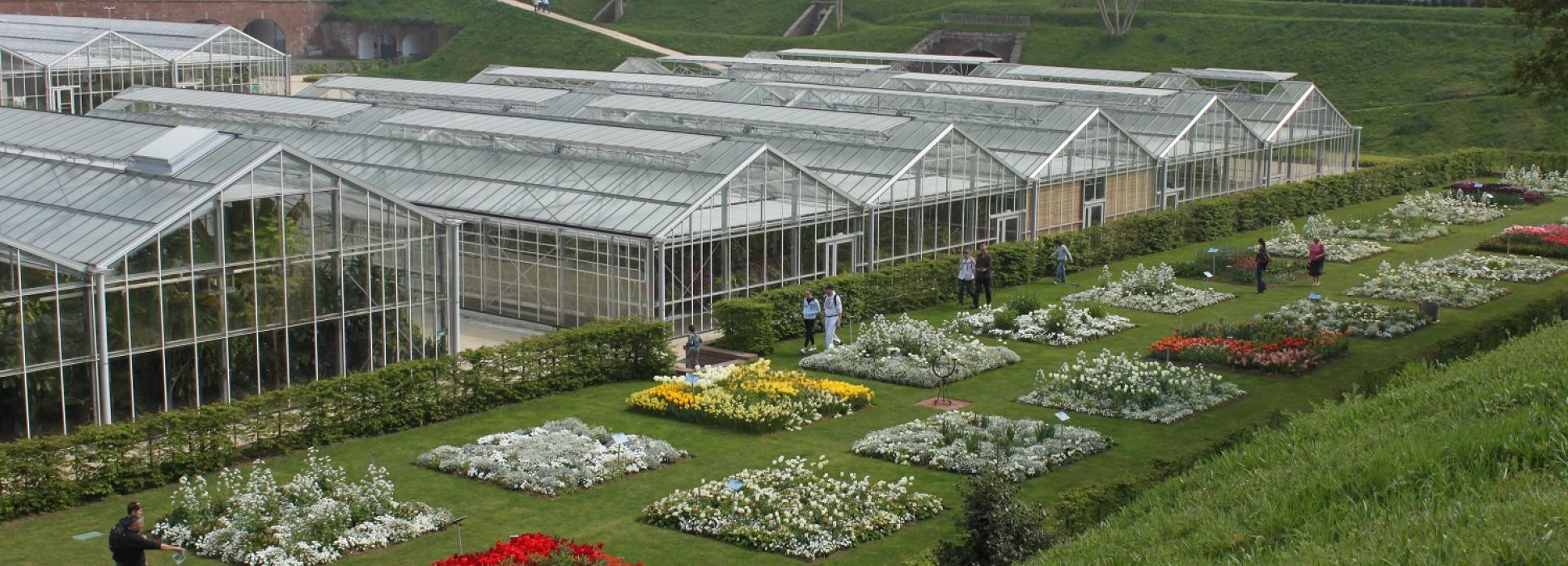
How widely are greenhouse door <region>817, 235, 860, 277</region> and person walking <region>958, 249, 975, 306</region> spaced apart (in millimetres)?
2398

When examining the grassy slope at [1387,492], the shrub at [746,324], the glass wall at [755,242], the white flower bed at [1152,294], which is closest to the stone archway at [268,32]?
the glass wall at [755,242]

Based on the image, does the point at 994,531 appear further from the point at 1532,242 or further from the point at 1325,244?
the point at 1532,242

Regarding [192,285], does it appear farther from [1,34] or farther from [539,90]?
[1,34]

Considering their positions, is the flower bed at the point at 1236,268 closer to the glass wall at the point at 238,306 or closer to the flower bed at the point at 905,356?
the flower bed at the point at 905,356

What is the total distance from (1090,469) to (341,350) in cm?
1211

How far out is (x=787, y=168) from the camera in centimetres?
3228

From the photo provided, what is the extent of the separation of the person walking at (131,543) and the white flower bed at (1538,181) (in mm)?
45563

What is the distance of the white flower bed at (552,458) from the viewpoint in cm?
2020

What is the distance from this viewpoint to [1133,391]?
79.2ft

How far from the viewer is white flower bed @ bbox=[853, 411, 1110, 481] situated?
2078 centimetres

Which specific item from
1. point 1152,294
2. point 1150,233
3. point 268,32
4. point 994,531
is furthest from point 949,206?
point 268,32

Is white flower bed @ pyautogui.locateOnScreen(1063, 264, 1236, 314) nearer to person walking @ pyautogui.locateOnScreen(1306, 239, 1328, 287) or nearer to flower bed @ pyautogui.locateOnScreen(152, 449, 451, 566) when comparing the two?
person walking @ pyautogui.locateOnScreen(1306, 239, 1328, 287)

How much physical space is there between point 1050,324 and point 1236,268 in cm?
846

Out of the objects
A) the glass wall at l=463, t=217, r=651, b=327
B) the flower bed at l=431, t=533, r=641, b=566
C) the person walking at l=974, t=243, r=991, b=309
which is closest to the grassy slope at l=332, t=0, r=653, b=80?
the glass wall at l=463, t=217, r=651, b=327
